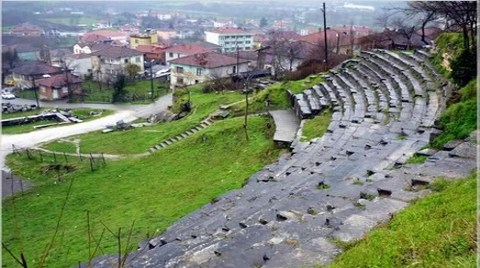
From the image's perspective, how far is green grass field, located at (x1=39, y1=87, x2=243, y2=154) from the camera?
24000 millimetres

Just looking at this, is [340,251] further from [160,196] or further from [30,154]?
[30,154]

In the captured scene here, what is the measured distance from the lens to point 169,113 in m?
34.2

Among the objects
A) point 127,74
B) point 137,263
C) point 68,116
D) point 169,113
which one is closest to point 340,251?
point 137,263

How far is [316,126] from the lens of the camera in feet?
58.4

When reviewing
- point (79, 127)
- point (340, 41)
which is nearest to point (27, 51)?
point (340, 41)

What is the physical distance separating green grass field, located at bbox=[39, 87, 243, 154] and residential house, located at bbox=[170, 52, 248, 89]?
19972 millimetres

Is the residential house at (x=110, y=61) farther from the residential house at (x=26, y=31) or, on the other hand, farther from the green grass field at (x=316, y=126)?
the residential house at (x=26, y=31)

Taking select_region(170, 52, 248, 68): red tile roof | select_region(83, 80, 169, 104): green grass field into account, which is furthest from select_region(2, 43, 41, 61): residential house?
select_region(170, 52, 248, 68): red tile roof

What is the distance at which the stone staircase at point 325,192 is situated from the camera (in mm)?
7559

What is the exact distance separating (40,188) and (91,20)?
13725 cm

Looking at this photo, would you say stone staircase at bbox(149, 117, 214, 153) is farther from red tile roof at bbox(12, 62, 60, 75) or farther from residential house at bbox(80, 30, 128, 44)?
residential house at bbox(80, 30, 128, 44)

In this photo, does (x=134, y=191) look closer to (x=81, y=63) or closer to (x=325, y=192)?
(x=325, y=192)

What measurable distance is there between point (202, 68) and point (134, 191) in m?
34.9

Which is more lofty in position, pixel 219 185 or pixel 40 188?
pixel 219 185
